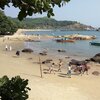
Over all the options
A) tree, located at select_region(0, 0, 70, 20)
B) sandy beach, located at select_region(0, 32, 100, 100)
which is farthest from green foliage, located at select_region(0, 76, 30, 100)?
sandy beach, located at select_region(0, 32, 100, 100)

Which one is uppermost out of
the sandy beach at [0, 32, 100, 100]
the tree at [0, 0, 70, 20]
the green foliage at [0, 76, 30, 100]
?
the tree at [0, 0, 70, 20]

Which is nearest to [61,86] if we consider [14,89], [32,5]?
[14,89]

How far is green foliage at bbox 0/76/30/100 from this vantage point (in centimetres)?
440

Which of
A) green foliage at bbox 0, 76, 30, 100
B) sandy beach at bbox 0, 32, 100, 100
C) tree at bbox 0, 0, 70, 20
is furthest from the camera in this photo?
sandy beach at bbox 0, 32, 100, 100

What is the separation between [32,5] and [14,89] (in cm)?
128

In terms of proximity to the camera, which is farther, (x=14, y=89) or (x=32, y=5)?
(x=14, y=89)

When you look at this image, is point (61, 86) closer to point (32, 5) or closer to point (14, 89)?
point (14, 89)

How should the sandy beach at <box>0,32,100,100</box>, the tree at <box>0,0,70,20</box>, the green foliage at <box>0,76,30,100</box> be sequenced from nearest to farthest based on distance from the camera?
the tree at <box>0,0,70,20</box> → the green foliage at <box>0,76,30,100</box> → the sandy beach at <box>0,32,100,100</box>

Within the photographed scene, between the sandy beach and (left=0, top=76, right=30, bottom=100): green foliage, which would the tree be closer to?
(left=0, top=76, right=30, bottom=100): green foliage

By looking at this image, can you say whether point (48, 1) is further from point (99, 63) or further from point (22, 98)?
point (99, 63)

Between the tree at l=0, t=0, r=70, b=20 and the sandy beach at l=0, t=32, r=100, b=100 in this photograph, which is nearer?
the tree at l=0, t=0, r=70, b=20

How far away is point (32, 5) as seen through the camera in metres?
4.06

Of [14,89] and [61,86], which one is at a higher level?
[14,89]

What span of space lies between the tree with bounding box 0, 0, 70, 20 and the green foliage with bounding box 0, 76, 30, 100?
0.99m
